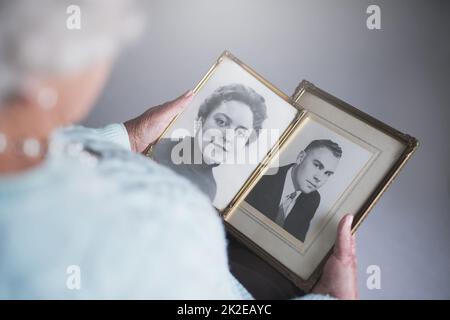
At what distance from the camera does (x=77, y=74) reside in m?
0.90

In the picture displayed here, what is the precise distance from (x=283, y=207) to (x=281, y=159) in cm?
11

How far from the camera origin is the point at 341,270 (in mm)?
899

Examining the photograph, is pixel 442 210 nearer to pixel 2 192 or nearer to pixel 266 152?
pixel 266 152

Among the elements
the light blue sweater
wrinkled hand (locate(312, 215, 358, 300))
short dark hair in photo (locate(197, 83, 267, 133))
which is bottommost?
the light blue sweater

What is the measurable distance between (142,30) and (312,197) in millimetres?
575

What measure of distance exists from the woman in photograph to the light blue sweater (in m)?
0.22

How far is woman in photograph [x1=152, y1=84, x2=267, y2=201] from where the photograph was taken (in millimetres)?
991

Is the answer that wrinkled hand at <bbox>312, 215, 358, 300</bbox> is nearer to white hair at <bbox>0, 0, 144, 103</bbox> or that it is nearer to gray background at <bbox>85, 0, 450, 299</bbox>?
gray background at <bbox>85, 0, 450, 299</bbox>

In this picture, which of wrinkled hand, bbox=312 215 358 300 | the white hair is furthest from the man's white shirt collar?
the white hair

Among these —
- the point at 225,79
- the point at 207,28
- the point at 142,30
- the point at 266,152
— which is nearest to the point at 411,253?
the point at 266,152

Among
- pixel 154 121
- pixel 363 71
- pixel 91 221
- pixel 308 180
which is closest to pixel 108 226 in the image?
pixel 91 221

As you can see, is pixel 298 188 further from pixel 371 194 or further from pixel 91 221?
pixel 91 221

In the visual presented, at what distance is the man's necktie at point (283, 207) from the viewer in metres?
0.96

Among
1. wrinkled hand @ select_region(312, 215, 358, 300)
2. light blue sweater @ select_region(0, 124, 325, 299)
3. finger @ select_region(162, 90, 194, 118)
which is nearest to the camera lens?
light blue sweater @ select_region(0, 124, 325, 299)
